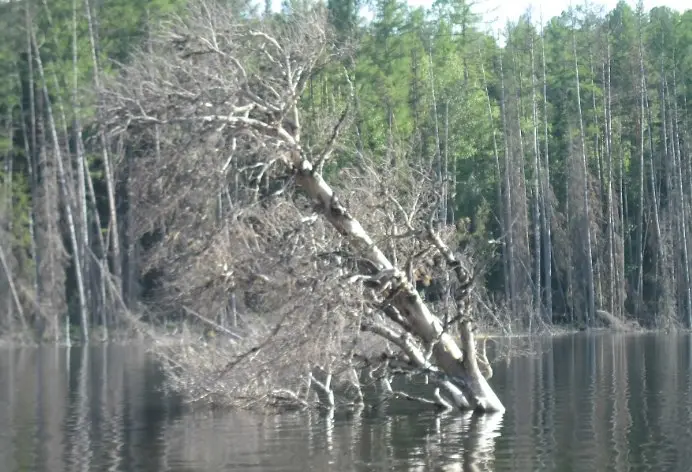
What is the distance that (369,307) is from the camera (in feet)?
67.1

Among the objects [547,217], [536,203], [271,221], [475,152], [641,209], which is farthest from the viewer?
[475,152]

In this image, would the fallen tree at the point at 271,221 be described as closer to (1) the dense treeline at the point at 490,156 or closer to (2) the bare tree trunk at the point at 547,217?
(1) the dense treeline at the point at 490,156

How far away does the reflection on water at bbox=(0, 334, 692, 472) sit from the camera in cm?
1719

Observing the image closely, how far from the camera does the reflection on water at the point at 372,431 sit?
1719 centimetres

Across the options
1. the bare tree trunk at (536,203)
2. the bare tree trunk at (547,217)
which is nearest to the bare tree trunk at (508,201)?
the bare tree trunk at (536,203)

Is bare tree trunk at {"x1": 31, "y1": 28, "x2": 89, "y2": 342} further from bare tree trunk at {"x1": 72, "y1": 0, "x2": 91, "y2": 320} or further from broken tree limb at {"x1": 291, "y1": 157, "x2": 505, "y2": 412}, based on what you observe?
broken tree limb at {"x1": 291, "y1": 157, "x2": 505, "y2": 412}

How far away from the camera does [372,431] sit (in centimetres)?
2055

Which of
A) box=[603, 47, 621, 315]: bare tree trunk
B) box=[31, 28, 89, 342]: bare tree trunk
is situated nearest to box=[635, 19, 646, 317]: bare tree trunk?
box=[603, 47, 621, 315]: bare tree trunk

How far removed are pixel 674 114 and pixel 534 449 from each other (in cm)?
4102

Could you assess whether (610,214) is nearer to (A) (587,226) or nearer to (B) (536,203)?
(A) (587,226)

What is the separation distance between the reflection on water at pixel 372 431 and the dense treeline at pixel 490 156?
2246 centimetres

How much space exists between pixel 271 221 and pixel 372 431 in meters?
3.94

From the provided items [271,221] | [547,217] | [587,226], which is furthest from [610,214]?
[271,221]

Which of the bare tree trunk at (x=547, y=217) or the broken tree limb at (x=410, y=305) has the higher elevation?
the bare tree trunk at (x=547, y=217)
